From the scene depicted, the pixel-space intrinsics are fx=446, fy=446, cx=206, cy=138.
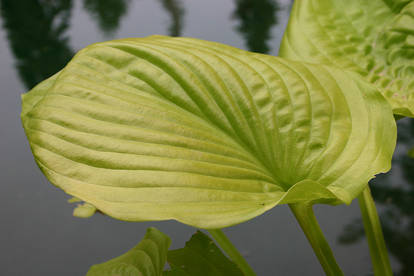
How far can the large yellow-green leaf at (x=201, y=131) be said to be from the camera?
0.30m

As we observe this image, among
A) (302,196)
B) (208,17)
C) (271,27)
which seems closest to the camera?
(302,196)

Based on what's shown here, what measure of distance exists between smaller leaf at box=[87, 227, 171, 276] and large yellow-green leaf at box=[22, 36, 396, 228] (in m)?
0.13

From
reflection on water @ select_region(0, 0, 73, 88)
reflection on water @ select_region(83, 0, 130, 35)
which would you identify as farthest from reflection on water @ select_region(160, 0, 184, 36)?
reflection on water @ select_region(0, 0, 73, 88)

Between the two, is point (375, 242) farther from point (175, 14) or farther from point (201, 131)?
point (175, 14)

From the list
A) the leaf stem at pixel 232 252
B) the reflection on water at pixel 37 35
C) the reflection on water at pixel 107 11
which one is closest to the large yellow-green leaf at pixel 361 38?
the leaf stem at pixel 232 252

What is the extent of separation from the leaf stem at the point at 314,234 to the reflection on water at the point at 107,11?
101cm

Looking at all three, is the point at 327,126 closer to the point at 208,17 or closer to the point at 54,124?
the point at 54,124

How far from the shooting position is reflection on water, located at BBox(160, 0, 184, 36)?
125 cm

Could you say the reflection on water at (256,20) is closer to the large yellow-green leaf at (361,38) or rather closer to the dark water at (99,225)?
the dark water at (99,225)

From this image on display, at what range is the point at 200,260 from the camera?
0.43 meters

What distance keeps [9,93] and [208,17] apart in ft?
2.01

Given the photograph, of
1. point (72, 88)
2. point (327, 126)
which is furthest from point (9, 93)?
point (327, 126)

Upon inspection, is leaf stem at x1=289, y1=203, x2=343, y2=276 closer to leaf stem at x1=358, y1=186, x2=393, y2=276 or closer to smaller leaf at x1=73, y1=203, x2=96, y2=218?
leaf stem at x1=358, y1=186, x2=393, y2=276

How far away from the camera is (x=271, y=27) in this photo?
123 centimetres
